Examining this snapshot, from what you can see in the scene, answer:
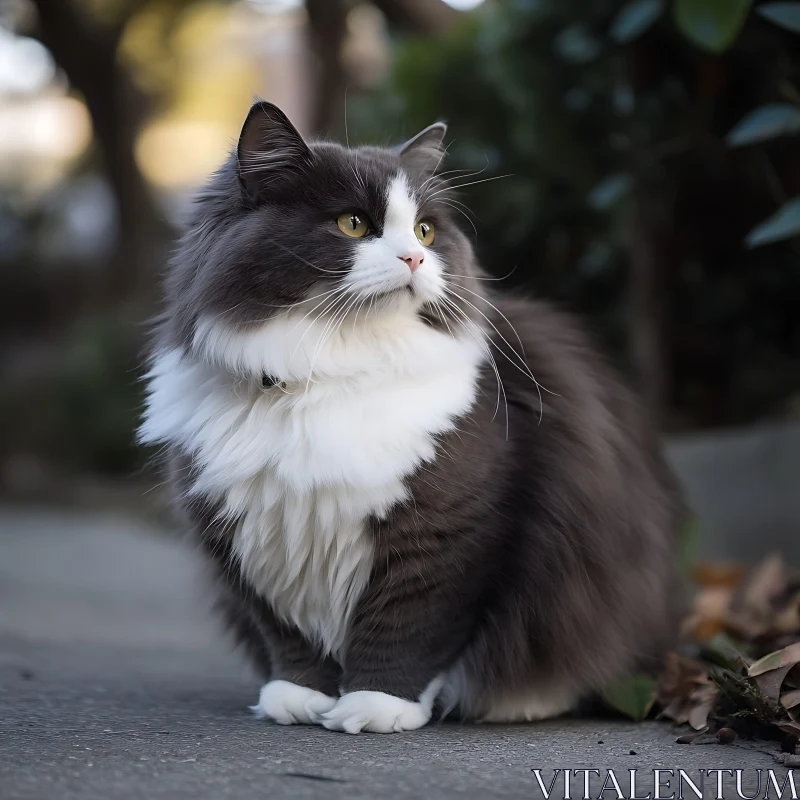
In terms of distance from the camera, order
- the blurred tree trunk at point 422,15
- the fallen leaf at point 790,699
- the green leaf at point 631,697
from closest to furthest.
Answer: the fallen leaf at point 790,699, the green leaf at point 631,697, the blurred tree trunk at point 422,15

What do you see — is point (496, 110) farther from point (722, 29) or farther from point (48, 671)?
point (48, 671)

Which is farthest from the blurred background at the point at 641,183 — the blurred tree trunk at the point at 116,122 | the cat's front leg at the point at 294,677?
the blurred tree trunk at the point at 116,122

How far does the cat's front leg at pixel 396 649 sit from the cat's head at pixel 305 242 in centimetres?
54

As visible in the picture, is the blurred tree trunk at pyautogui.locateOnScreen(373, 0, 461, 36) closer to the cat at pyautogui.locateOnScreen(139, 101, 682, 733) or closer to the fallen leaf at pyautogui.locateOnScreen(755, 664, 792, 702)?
the cat at pyautogui.locateOnScreen(139, 101, 682, 733)

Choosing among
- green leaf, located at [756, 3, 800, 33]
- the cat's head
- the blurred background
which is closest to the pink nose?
the cat's head

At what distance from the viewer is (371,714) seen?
1683 millimetres

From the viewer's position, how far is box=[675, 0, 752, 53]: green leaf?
90.7 inches

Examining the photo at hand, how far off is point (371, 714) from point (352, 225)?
0.91 metres

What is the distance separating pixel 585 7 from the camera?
3.21m

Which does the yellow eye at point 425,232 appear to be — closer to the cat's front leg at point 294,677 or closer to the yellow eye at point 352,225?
the yellow eye at point 352,225

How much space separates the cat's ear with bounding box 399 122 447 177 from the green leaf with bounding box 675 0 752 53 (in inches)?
31.0

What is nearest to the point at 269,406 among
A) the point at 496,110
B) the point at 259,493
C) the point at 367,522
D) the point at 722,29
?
the point at 259,493

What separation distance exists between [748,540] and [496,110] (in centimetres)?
221

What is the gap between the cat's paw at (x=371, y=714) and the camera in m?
1.68
